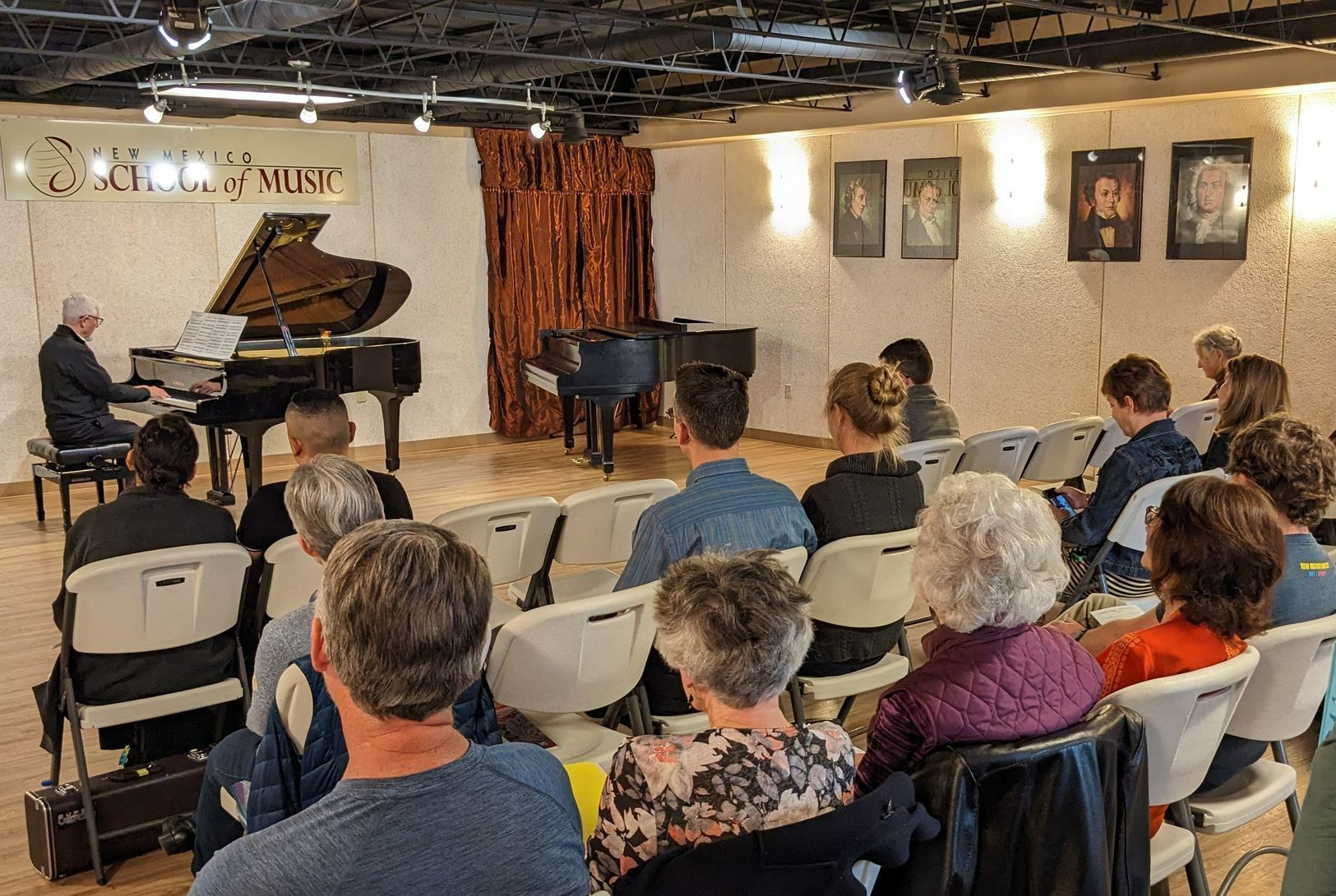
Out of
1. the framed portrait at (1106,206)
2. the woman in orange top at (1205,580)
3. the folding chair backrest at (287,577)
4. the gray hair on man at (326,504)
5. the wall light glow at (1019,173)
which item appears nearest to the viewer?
the woman in orange top at (1205,580)

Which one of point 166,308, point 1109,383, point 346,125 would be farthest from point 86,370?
point 1109,383

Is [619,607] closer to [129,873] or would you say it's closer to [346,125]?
[129,873]

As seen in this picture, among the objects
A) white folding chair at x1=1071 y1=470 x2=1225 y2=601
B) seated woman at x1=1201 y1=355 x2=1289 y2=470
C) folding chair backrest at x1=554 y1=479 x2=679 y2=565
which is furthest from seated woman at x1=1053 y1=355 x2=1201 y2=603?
folding chair backrest at x1=554 y1=479 x2=679 y2=565

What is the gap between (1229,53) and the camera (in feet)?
24.6

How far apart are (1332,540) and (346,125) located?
8.10 meters

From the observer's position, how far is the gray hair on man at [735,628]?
1.90 m

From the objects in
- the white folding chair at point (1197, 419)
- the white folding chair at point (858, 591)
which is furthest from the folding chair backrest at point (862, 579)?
the white folding chair at point (1197, 419)

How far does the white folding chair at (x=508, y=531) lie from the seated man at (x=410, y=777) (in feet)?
7.46

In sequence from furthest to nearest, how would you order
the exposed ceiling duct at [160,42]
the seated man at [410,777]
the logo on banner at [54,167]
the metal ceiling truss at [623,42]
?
the logo on banner at [54,167]
the metal ceiling truss at [623,42]
the exposed ceiling duct at [160,42]
the seated man at [410,777]

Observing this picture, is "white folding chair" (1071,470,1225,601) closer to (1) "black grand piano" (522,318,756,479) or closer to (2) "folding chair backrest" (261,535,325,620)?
(2) "folding chair backrest" (261,535,325,620)

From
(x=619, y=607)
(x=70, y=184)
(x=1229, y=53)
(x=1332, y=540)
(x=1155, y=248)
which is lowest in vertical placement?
(x=1332, y=540)

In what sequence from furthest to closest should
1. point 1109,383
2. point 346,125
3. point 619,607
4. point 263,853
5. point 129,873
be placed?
point 346,125 → point 1109,383 → point 129,873 → point 619,607 → point 263,853

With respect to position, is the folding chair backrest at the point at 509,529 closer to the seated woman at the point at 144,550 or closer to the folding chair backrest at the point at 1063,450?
the seated woman at the point at 144,550

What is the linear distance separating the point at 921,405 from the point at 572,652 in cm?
330
